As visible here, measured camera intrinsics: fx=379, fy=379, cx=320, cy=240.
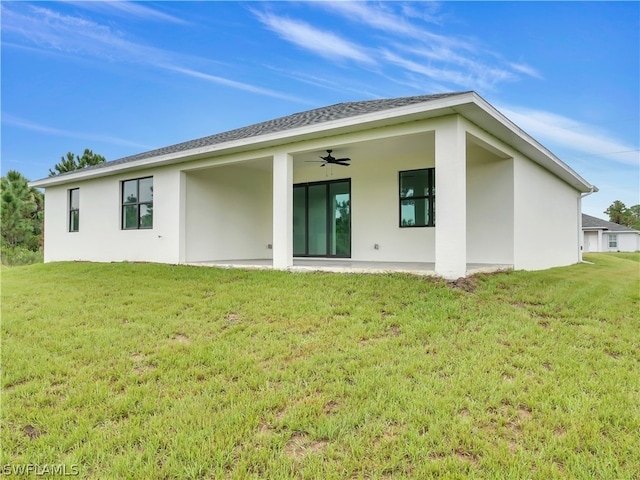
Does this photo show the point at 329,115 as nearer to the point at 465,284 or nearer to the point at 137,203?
the point at 465,284

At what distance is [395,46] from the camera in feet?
46.7

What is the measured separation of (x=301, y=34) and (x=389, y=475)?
13686mm

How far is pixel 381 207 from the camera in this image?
396 inches

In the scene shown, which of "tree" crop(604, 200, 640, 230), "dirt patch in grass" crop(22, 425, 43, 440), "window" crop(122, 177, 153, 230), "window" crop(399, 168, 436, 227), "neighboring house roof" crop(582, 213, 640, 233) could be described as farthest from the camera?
"tree" crop(604, 200, 640, 230)

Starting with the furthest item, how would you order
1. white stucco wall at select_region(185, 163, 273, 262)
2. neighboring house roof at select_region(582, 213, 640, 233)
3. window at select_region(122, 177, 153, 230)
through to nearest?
1. neighboring house roof at select_region(582, 213, 640, 233)
2. window at select_region(122, 177, 153, 230)
3. white stucco wall at select_region(185, 163, 273, 262)

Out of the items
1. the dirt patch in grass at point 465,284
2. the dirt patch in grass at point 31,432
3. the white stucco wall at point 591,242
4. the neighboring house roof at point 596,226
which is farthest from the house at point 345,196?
the white stucco wall at point 591,242

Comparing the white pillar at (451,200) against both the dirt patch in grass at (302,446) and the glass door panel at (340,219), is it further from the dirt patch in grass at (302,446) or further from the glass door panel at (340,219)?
the dirt patch in grass at (302,446)

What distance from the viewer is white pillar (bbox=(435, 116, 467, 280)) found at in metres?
6.37

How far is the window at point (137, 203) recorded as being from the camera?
430 inches

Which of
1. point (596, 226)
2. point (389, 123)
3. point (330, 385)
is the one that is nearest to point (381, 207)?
point (389, 123)

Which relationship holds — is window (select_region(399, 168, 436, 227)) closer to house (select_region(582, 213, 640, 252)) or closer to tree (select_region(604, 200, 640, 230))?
house (select_region(582, 213, 640, 252))

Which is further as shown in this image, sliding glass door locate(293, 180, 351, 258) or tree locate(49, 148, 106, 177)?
tree locate(49, 148, 106, 177)

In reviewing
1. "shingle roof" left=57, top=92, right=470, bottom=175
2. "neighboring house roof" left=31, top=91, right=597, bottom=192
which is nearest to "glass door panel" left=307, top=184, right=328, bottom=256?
"shingle roof" left=57, top=92, right=470, bottom=175

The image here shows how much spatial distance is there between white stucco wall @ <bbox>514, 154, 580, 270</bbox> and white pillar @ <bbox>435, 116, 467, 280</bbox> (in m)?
2.80
